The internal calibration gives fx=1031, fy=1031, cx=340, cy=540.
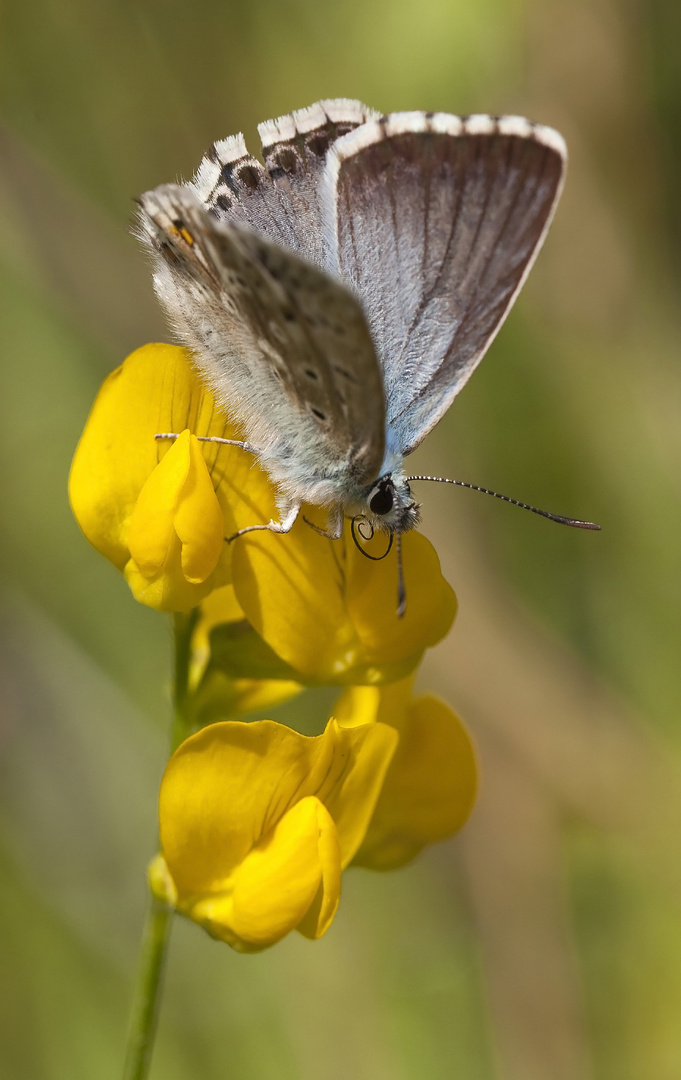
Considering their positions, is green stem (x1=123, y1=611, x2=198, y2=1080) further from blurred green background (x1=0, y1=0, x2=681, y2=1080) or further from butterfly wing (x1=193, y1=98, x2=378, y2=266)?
blurred green background (x1=0, y1=0, x2=681, y2=1080)

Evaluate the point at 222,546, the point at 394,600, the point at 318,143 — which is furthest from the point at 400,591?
the point at 318,143

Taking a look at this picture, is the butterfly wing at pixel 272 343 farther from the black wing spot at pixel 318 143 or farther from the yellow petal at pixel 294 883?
the yellow petal at pixel 294 883

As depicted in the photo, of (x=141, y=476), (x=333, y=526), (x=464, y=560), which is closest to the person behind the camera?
(x=141, y=476)

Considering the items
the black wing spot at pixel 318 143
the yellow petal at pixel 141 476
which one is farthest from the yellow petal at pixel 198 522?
the black wing spot at pixel 318 143

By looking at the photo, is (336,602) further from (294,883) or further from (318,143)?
(318,143)

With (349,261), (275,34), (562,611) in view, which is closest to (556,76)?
(275,34)

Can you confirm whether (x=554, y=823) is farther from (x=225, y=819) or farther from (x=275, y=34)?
(x=275, y=34)

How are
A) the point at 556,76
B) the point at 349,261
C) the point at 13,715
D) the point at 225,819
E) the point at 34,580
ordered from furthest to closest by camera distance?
the point at 556,76 < the point at 34,580 < the point at 13,715 < the point at 349,261 < the point at 225,819
